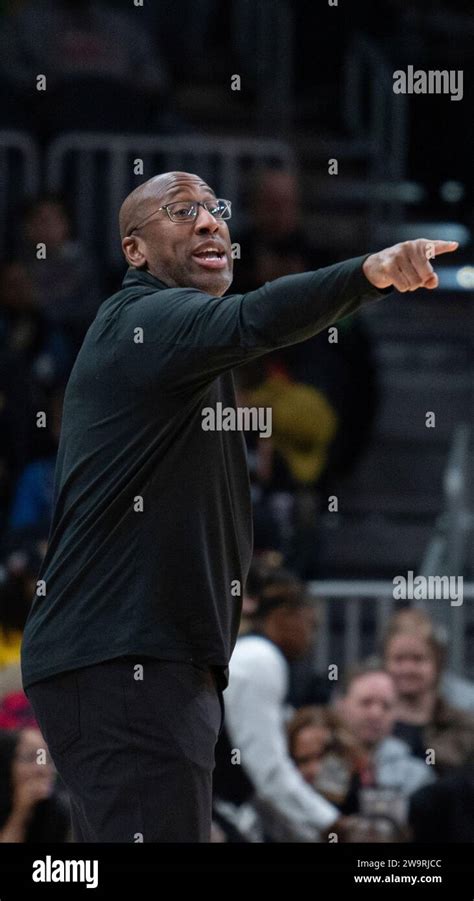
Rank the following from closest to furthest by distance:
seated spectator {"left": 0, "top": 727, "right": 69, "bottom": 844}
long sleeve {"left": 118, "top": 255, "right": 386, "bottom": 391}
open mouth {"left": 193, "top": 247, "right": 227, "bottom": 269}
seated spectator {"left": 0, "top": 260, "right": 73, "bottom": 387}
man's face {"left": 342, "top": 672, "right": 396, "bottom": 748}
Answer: long sleeve {"left": 118, "top": 255, "right": 386, "bottom": 391} → open mouth {"left": 193, "top": 247, "right": 227, "bottom": 269} → seated spectator {"left": 0, "top": 727, "right": 69, "bottom": 844} → man's face {"left": 342, "top": 672, "right": 396, "bottom": 748} → seated spectator {"left": 0, "top": 260, "right": 73, "bottom": 387}

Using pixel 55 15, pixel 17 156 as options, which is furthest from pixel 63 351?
pixel 55 15

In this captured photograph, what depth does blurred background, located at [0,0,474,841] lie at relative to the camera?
530cm

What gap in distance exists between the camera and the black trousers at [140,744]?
2404 millimetres

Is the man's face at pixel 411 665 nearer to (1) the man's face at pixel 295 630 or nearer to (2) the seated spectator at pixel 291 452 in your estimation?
(1) the man's face at pixel 295 630

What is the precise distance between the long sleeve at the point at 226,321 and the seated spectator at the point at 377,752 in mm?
2421

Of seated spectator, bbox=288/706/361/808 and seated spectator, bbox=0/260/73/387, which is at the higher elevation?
seated spectator, bbox=0/260/73/387

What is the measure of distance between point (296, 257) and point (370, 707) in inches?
78.8

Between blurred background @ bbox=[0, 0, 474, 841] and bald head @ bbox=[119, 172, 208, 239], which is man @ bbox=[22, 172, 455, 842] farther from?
blurred background @ bbox=[0, 0, 474, 841]

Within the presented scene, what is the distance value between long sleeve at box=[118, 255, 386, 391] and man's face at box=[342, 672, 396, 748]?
2.44m

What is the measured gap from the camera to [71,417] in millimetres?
2551

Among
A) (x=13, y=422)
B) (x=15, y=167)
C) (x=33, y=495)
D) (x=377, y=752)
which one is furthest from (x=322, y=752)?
(x=15, y=167)

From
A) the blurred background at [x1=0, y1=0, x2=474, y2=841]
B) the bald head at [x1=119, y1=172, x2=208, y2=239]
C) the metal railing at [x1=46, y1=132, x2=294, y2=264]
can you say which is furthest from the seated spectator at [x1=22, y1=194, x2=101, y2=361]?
the bald head at [x1=119, y1=172, x2=208, y2=239]

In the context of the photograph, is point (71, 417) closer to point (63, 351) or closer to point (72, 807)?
point (72, 807)

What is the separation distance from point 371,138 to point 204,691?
17.9 feet
